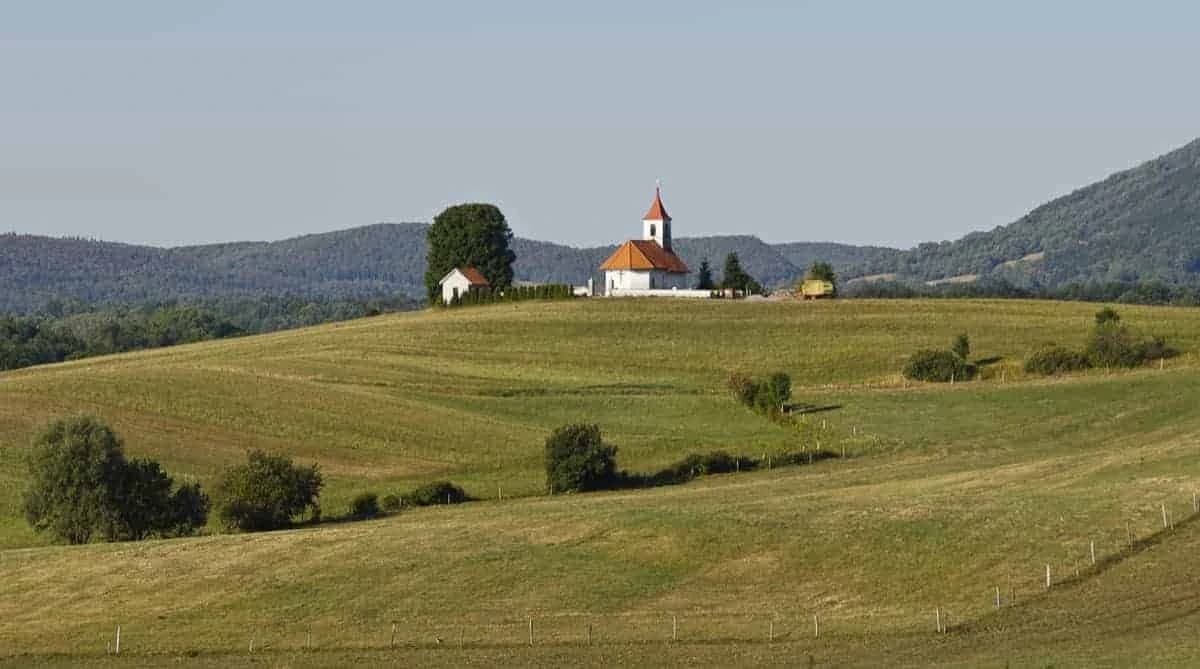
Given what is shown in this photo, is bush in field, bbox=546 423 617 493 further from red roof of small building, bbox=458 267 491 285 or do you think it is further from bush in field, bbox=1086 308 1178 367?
red roof of small building, bbox=458 267 491 285

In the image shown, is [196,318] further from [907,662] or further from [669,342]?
[907,662]

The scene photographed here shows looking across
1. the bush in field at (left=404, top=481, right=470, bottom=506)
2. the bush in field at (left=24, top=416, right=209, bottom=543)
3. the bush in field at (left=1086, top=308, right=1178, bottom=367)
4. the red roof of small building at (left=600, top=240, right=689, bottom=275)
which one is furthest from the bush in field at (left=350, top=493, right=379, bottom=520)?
the red roof of small building at (left=600, top=240, right=689, bottom=275)

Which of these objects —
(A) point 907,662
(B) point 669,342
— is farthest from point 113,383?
(A) point 907,662

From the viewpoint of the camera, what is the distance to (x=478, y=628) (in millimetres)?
44562

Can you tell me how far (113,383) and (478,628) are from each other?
5084 centimetres

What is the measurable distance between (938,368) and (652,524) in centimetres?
4356

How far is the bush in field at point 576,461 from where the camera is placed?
232 ft

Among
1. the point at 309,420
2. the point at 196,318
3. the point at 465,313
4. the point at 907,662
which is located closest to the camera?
the point at 907,662

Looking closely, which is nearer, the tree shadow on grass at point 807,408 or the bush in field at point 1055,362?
the tree shadow on grass at point 807,408

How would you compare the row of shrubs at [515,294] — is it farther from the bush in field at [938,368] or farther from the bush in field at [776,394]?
the bush in field at [776,394]

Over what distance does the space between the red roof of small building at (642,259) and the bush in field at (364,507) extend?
233ft

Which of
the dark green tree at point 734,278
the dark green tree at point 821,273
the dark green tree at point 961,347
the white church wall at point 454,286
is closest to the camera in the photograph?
the dark green tree at point 961,347

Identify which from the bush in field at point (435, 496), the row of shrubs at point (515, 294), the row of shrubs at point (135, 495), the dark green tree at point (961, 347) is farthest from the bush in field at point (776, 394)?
the row of shrubs at point (515, 294)

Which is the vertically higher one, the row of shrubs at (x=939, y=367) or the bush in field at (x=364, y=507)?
the row of shrubs at (x=939, y=367)
